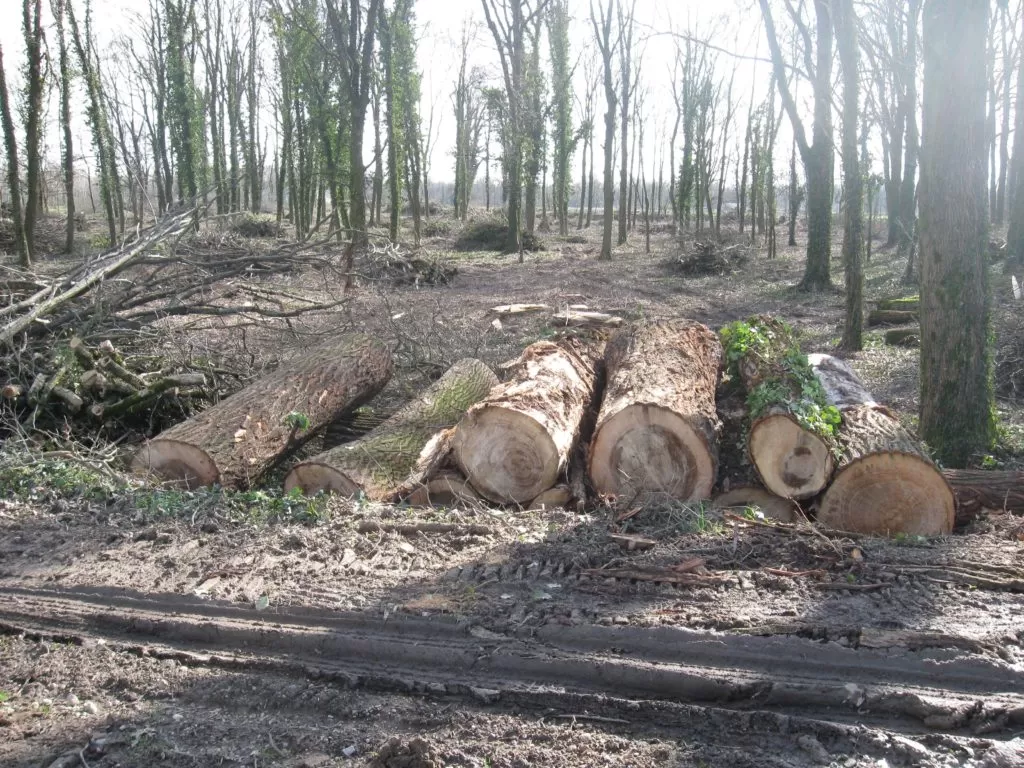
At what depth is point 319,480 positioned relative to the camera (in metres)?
5.51

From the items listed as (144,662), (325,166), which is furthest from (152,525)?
(325,166)

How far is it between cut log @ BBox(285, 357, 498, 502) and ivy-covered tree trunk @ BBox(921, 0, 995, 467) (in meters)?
3.87

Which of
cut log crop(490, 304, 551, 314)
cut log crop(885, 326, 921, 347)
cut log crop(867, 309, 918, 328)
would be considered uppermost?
cut log crop(490, 304, 551, 314)

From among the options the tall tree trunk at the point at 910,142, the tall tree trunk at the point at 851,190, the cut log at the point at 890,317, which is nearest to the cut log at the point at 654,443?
the tall tree trunk at the point at 851,190

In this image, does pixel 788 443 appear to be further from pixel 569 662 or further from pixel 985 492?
pixel 569 662

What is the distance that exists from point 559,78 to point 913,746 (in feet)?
105

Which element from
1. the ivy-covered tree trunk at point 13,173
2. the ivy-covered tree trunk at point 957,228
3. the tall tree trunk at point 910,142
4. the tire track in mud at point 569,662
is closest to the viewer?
the tire track in mud at point 569,662

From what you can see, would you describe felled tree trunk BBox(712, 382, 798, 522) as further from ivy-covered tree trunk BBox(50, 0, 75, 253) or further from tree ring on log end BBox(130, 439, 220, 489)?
ivy-covered tree trunk BBox(50, 0, 75, 253)

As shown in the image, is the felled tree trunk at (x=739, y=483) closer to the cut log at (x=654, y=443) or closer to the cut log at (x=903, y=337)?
the cut log at (x=654, y=443)

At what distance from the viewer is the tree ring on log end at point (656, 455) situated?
5266 millimetres

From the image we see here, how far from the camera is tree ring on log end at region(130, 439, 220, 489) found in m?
5.61

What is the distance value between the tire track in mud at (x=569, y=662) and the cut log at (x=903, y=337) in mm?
8916

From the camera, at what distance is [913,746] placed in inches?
101

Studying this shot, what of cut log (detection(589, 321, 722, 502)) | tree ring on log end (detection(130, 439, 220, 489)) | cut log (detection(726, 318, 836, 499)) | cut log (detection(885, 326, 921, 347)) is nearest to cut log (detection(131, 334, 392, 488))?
tree ring on log end (detection(130, 439, 220, 489))
